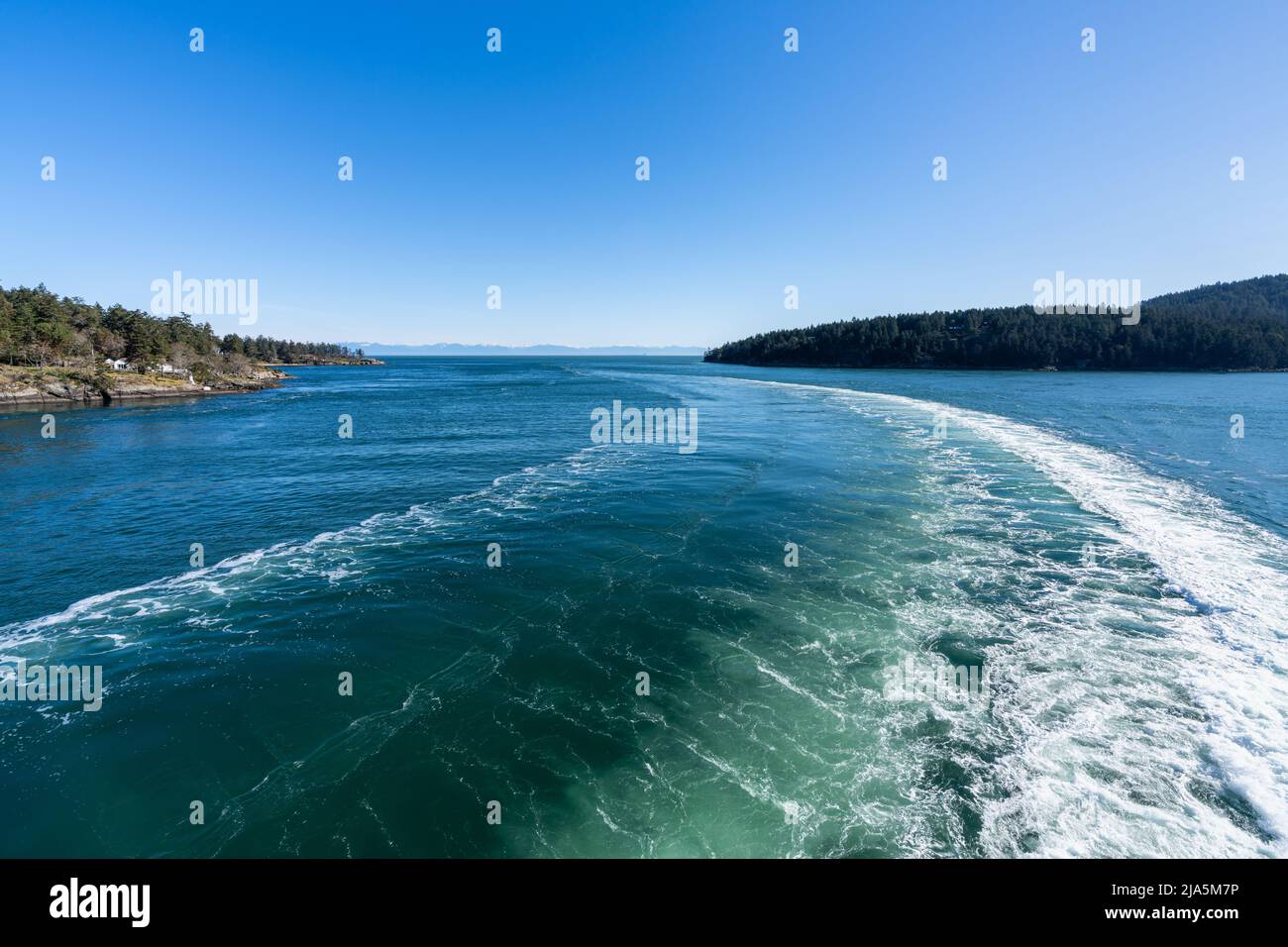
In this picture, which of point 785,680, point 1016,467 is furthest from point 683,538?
point 1016,467

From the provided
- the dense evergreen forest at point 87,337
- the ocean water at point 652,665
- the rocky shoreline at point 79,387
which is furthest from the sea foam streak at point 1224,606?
the dense evergreen forest at point 87,337

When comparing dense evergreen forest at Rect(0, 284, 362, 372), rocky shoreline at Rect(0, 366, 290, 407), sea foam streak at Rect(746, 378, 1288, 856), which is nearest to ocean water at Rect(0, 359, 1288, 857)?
sea foam streak at Rect(746, 378, 1288, 856)

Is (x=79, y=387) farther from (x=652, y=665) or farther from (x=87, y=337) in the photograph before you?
(x=652, y=665)

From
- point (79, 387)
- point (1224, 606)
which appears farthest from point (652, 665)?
point (79, 387)

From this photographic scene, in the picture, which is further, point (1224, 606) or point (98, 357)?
point (98, 357)

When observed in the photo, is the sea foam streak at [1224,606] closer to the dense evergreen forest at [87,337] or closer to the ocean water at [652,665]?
the ocean water at [652,665]
